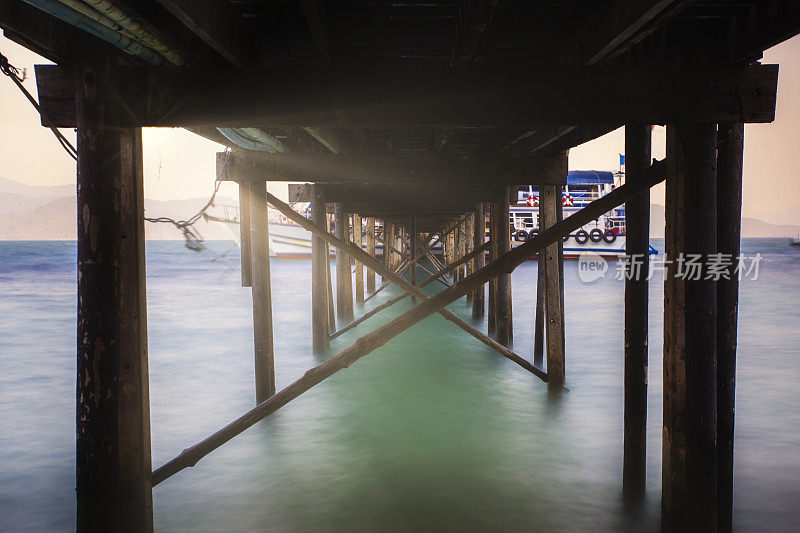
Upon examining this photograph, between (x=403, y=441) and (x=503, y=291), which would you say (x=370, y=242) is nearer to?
(x=503, y=291)

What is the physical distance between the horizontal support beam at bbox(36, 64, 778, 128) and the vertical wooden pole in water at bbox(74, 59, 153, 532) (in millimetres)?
265

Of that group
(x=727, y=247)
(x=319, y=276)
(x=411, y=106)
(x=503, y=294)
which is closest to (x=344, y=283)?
(x=319, y=276)

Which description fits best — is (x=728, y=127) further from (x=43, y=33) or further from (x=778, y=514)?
(x=43, y=33)

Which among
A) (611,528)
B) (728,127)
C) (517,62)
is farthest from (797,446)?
(517,62)

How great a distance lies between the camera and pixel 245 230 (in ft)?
19.1

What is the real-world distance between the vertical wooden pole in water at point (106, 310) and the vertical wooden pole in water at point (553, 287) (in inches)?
178

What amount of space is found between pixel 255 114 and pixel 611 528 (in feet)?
11.0

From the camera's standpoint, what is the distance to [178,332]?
1317 centimetres

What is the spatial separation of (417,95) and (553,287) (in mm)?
3884

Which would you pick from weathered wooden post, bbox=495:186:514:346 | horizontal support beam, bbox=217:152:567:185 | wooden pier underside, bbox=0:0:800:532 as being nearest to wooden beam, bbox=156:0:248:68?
wooden pier underside, bbox=0:0:800:532

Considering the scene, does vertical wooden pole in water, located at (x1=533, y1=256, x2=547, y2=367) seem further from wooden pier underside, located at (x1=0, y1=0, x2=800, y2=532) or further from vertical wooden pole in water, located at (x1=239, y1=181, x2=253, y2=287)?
wooden pier underside, located at (x1=0, y1=0, x2=800, y2=532)

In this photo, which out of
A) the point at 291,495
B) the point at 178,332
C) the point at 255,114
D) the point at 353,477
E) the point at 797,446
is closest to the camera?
the point at 255,114

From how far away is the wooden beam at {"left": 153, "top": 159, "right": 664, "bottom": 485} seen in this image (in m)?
3.28

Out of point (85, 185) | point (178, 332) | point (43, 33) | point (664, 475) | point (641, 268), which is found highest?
point (43, 33)
